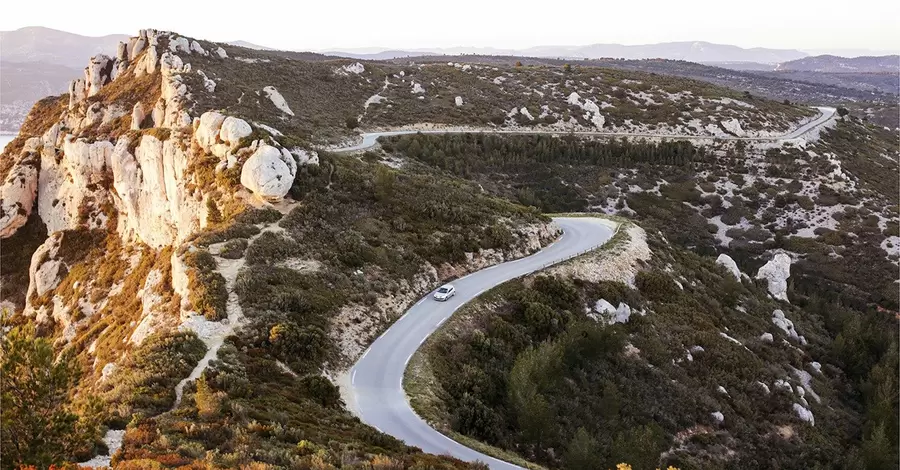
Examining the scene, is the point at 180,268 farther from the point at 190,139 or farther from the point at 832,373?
the point at 832,373

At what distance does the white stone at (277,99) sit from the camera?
8131 centimetres

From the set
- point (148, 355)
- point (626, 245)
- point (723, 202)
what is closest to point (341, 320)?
point (148, 355)

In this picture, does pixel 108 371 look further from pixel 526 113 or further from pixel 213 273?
pixel 526 113

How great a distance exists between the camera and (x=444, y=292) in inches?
1300

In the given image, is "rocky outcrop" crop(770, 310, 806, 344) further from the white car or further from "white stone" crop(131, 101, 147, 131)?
"white stone" crop(131, 101, 147, 131)

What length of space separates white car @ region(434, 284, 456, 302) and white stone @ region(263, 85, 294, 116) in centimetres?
5825

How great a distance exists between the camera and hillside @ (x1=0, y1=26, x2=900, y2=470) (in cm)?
1758

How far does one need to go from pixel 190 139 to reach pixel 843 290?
2834 inches

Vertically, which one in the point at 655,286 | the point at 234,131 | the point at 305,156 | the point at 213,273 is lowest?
the point at 655,286

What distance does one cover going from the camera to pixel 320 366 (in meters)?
24.8

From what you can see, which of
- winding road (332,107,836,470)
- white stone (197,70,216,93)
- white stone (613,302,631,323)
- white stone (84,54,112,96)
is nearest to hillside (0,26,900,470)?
white stone (197,70,216,93)

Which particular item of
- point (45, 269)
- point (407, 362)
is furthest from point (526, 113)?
point (407, 362)

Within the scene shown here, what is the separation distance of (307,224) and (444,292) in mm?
10902

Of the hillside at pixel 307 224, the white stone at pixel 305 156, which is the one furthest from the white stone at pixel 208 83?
the white stone at pixel 305 156
